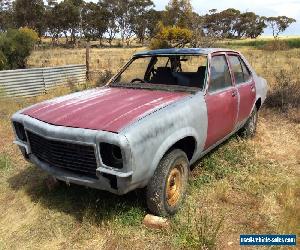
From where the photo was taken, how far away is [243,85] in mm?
5590

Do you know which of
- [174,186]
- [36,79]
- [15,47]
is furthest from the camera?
[15,47]

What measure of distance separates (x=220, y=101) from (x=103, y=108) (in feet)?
5.11

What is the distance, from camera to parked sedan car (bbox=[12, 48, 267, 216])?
3.46 meters

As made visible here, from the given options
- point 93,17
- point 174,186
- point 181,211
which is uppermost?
point 93,17

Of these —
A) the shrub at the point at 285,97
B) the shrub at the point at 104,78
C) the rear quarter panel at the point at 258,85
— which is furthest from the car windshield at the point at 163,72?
the shrub at the point at 104,78

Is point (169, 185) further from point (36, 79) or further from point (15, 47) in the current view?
point (15, 47)

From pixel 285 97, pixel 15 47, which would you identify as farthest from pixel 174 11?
pixel 285 97

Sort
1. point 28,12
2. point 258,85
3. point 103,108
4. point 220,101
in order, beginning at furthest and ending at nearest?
point 28,12, point 258,85, point 220,101, point 103,108

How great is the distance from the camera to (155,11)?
63438mm

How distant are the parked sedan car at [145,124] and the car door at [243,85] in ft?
0.09

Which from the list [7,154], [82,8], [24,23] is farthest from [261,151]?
[82,8]

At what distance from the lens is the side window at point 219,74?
188 inches

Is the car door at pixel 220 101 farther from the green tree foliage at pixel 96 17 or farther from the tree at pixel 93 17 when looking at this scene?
the tree at pixel 93 17

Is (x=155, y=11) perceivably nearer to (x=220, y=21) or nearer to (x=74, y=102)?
(x=220, y=21)
